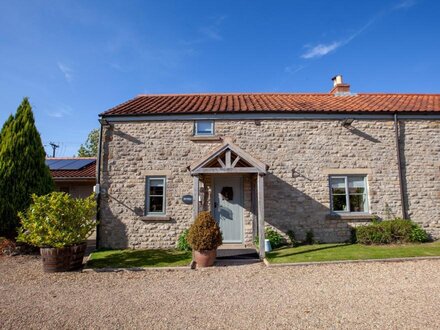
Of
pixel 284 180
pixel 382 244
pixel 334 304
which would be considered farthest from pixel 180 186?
pixel 382 244

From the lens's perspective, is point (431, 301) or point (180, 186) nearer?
point (431, 301)

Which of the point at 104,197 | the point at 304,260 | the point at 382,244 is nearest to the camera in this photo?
the point at 304,260

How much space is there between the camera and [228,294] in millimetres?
5238

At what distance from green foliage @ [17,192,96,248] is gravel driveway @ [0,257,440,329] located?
0.91 m

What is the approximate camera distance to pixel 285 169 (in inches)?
397

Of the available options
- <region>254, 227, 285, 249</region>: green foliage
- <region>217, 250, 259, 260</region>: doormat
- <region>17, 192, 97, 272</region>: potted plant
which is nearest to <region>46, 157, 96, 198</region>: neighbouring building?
<region>17, 192, 97, 272</region>: potted plant

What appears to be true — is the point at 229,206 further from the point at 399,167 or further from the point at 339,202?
the point at 399,167

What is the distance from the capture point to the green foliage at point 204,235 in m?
7.31

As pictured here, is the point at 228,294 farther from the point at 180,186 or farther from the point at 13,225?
the point at 13,225

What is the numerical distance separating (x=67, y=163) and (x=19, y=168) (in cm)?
623

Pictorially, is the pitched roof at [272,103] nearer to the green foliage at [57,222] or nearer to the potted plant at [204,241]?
the green foliage at [57,222]

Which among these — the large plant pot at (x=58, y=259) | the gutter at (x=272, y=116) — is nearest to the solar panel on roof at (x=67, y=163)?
the gutter at (x=272, y=116)

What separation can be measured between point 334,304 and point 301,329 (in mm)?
1220

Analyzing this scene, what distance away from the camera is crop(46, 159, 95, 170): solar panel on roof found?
1465cm
